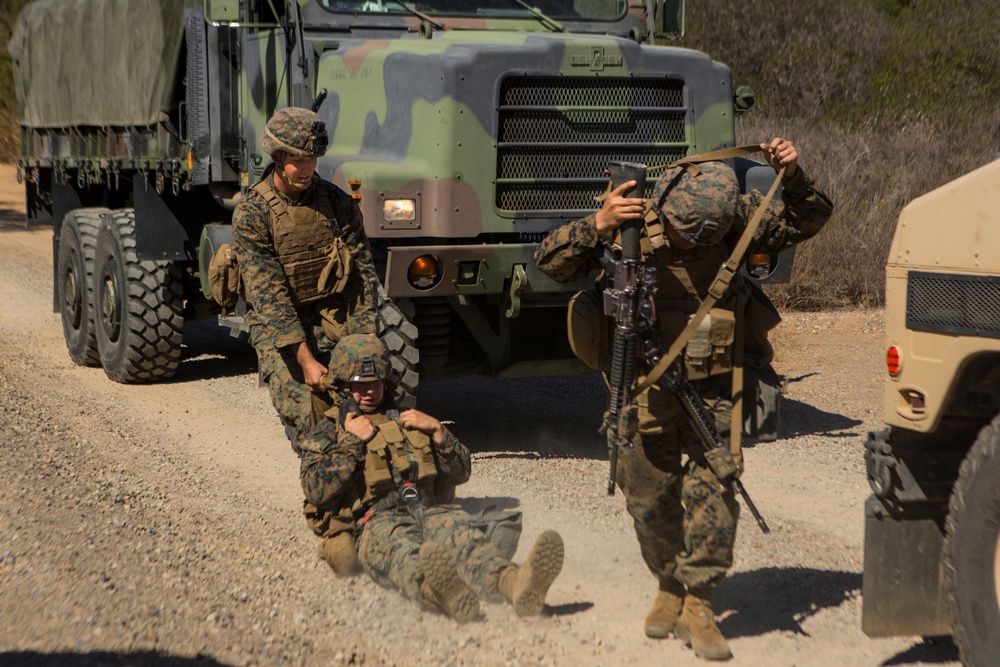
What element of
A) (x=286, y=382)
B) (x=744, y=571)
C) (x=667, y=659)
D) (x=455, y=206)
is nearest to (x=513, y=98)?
(x=455, y=206)

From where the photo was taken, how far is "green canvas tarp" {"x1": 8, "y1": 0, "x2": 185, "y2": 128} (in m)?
8.29

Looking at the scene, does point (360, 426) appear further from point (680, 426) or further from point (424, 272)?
point (424, 272)

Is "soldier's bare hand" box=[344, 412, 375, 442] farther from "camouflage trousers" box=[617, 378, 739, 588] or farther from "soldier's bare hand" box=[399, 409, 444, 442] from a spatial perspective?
"camouflage trousers" box=[617, 378, 739, 588]

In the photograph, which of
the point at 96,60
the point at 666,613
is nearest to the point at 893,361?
the point at 666,613

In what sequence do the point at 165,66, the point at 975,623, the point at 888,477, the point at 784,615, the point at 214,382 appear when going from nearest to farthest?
the point at 975,623, the point at 888,477, the point at 784,615, the point at 165,66, the point at 214,382

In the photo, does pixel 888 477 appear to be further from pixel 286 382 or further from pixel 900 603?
pixel 286 382

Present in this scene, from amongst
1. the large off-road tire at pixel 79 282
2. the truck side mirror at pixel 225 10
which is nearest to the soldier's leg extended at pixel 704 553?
the truck side mirror at pixel 225 10

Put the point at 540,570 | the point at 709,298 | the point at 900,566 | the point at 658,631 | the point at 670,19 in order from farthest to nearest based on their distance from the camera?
the point at 670,19 < the point at 658,631 < the point at 540,570 < the point at 709,298 < the point at 900,566

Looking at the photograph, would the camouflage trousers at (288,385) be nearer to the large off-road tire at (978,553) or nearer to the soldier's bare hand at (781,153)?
the soldier's bare hand at (781,153)

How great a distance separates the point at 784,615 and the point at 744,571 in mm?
465

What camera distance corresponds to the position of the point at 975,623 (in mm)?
3297

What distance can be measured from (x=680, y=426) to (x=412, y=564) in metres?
1.03

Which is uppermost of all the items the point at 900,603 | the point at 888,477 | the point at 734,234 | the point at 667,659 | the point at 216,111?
the point at 216,111

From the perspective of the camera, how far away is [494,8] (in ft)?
23.0
